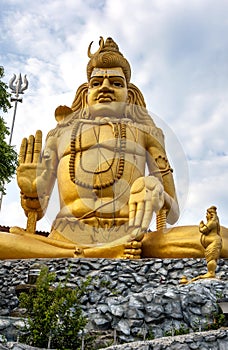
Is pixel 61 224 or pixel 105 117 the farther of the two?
pixel 105 117

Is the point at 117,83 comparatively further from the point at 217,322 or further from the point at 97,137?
the point at 217,322

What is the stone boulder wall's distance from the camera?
5266mm

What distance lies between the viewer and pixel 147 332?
16.9 ft

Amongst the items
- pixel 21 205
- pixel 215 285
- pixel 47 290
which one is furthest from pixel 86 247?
pixel 47 290

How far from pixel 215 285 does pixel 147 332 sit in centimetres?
114

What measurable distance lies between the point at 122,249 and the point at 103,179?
1.64 meters

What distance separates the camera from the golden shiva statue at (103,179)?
8164 millimetres

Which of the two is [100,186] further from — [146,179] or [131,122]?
[131,122]

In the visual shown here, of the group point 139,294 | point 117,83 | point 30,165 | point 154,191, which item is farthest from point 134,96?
point 139,294

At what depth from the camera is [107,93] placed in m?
10.0

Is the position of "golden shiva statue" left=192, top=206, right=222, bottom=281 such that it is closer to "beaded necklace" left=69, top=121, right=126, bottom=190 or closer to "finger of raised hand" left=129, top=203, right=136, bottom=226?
"finger of raised hand" left=129, top=203, right=136, bottom=226

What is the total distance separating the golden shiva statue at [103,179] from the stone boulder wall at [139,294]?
61 centimetres

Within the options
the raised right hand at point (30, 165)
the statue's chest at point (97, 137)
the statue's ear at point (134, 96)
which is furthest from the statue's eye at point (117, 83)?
the raised right hand at point (30, 165)

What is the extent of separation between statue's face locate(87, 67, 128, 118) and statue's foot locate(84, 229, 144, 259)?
9.59ft
